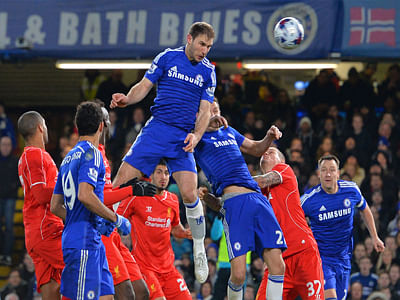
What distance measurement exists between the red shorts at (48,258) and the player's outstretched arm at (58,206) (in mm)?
846

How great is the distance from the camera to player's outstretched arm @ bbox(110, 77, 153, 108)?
8.85 m

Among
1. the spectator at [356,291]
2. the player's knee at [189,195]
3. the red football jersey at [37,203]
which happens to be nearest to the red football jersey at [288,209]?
the player's knee at [189,195]

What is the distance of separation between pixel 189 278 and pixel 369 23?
19.5 feet

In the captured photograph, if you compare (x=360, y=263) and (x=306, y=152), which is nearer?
(x=360, y=263)

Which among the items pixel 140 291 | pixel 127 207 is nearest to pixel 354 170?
pixel 127 207

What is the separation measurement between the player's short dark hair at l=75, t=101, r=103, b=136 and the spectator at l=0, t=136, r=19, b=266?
9249mm

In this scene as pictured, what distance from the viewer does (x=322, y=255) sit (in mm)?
11305

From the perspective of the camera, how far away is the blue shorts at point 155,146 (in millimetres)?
9273

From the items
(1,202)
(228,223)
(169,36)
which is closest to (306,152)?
(169,36)

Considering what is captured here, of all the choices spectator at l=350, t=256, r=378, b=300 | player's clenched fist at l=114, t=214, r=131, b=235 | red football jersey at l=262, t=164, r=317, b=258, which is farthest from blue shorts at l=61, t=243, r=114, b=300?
spectator at l=350, t=256, r=378, b=300

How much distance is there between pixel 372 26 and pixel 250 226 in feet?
25.9

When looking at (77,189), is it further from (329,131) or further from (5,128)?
(5,128)

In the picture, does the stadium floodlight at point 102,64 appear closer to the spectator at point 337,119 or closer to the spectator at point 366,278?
the spectator at point 337,119

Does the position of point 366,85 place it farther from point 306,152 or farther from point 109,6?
point 109,6
